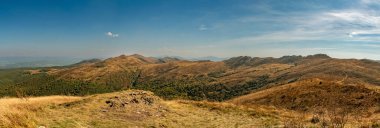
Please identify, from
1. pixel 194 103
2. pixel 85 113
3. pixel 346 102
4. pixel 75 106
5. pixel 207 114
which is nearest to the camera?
pixel 85 113

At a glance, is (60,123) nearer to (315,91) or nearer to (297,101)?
(297,101)

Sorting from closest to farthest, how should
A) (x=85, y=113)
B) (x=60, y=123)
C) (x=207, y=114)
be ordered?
1. (x=60, y=123)
2. (x=85, y=113)
3. (x=207, y=114)

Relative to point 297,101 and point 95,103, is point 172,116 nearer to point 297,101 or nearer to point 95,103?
point 95,103

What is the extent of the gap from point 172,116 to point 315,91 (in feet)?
119

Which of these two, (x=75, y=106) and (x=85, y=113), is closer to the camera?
(x=85, y=113)

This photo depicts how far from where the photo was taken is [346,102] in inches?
1753

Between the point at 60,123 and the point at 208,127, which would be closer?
the point at 60,123

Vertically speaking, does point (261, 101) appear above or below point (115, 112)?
below

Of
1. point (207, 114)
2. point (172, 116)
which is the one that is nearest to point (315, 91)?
point (207, 114)

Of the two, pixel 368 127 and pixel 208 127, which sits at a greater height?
pixel 368 127

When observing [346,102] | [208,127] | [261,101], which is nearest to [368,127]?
[208,127]

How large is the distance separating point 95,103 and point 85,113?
15.0ft

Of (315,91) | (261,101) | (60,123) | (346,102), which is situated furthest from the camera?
(261,101)

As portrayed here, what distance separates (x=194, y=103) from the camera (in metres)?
41.1
